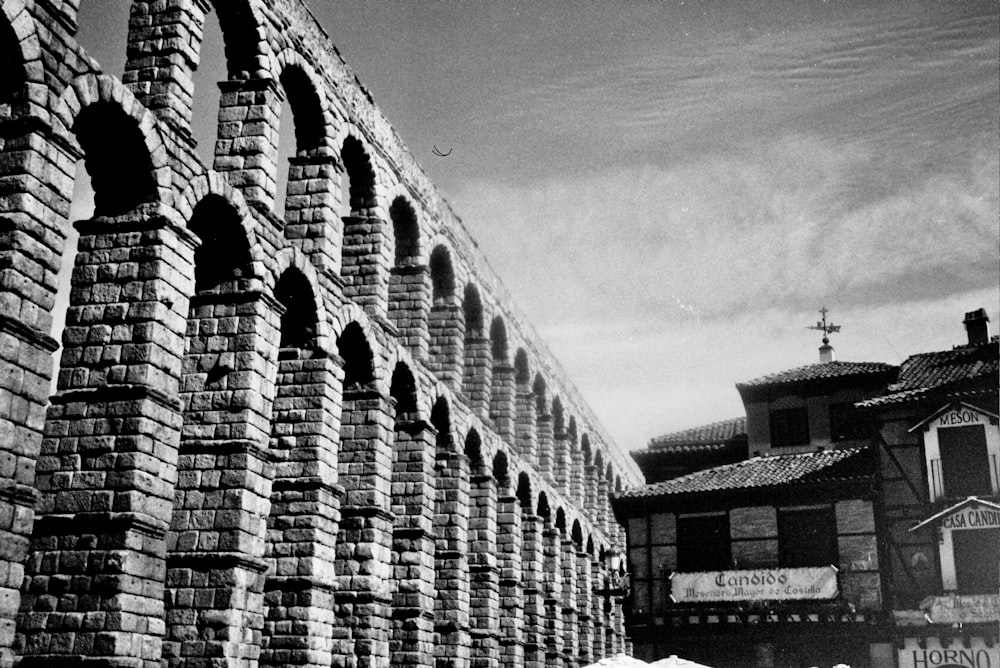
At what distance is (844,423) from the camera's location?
92.1 feet

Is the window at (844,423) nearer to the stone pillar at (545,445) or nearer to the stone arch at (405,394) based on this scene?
the stone pillar at (545,445)

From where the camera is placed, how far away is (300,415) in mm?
14039

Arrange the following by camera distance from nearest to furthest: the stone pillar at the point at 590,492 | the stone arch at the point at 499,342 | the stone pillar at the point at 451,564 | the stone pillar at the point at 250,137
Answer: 1. the stone pillar at the point at 250,137
2. the stone pillar at the point at 451,564
3. the stone arch at the point at 499,342
4. the stone pillar at the point at 590,492

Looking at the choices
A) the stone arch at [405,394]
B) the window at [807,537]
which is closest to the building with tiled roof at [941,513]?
the window at [807,537]

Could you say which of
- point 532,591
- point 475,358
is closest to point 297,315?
point 475,358

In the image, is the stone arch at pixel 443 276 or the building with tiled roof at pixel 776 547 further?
the building with tiled roof at pixel 776 547

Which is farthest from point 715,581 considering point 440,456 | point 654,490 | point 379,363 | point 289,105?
point 289,105

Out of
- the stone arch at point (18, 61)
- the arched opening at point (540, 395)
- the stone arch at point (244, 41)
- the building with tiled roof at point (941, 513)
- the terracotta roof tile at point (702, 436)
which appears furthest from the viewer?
the terracotta roof tile at point (702, 436)

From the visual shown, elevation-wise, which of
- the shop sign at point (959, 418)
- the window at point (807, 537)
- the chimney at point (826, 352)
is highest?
the chimney at point (826, 352)

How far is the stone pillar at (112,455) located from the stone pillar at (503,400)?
1608 cm

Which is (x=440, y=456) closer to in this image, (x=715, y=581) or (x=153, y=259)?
(x=715, y=581)

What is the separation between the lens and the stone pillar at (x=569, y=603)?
29141 mm

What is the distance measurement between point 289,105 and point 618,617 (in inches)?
1080

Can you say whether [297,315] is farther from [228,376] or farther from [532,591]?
[532,591]
